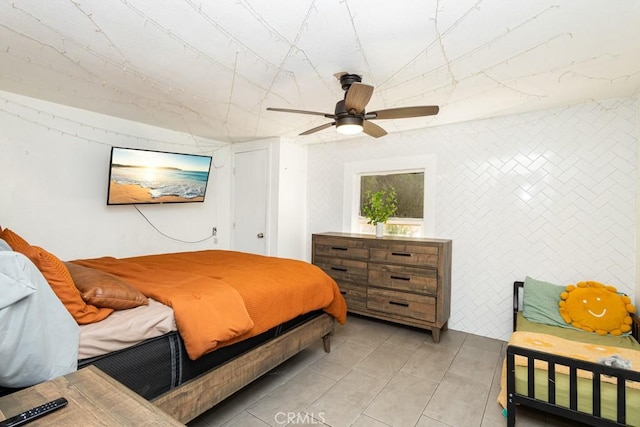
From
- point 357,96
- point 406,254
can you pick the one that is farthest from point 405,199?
point 357,96

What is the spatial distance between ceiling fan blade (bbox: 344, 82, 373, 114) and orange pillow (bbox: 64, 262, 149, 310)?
1694mm

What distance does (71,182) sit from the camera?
10.6 ft

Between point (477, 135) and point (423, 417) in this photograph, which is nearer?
point (423, 417)

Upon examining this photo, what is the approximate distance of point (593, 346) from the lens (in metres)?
2.15

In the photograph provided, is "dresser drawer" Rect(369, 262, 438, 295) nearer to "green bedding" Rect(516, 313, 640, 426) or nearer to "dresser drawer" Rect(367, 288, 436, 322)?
"dresser drawer" Rect(367, 288, 436, 322)

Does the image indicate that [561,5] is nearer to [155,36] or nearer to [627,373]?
[627,373]

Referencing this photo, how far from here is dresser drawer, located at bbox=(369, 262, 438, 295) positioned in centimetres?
316

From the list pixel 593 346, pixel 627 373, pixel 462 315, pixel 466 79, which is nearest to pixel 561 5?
pixel 466 79

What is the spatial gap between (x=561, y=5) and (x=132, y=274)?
3.03 m

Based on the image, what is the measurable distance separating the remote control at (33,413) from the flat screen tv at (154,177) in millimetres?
Answer: 2893

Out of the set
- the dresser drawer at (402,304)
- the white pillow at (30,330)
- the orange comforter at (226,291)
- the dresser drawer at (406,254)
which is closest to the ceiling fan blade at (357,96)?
the orange comforter at (226,291)

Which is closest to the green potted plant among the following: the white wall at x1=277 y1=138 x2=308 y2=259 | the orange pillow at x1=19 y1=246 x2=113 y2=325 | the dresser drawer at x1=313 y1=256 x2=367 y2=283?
the dresser drawer at x1=313 y1=256 x2=367 y2=283

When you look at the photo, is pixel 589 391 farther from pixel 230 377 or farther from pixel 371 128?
pixel 371 128

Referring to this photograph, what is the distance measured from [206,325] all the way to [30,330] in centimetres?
71
